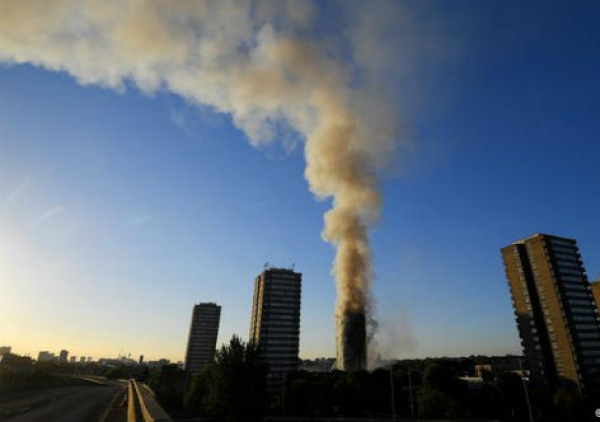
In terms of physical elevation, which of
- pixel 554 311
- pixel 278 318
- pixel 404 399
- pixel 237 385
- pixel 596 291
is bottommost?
pixel 404 399

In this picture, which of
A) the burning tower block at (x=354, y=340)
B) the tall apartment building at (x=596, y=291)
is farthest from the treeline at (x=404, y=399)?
the tall apartment building at (x=596, y=291)

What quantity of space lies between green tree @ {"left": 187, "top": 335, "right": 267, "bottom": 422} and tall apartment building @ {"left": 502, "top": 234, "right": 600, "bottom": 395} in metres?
120

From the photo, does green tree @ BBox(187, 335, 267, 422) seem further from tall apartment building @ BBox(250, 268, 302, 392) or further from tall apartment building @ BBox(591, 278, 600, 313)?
tall apartment building @ BBox(591, 278, 600, 313)

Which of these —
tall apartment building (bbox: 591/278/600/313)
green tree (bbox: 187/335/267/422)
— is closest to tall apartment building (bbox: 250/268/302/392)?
green tree (bbox: 187/335/267/422)

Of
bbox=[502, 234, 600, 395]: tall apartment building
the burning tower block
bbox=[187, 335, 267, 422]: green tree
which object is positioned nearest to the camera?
bbox=[187, 335, 267, 422]: green tree

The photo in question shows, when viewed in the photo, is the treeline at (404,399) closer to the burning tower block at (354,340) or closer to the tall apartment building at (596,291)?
the burning tower block at (354,340)

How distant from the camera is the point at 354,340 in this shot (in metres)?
132

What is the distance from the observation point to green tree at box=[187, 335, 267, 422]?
3020cm

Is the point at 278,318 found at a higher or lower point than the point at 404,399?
higher

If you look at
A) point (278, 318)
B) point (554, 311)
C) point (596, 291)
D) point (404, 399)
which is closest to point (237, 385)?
point (404, 399)

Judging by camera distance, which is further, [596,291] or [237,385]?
[596,291]

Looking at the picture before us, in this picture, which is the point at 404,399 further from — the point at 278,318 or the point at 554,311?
the point at 278,318

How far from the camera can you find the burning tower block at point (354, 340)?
132 metres

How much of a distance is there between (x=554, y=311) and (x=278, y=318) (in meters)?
106
